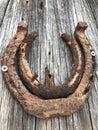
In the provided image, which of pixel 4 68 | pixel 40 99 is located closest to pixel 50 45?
pixel 4 68

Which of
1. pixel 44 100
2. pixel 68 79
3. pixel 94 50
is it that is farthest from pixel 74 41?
pixel 44 100

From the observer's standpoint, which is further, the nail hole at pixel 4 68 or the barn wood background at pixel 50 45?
the nail hole at pixel 4 68

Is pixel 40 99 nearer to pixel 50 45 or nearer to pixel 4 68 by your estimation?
pixel 4 68

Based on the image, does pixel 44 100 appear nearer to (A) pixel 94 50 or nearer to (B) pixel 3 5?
(A) pixel 94 50

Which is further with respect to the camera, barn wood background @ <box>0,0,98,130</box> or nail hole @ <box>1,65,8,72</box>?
nail hole @ <box>1,65,8,72</box>
